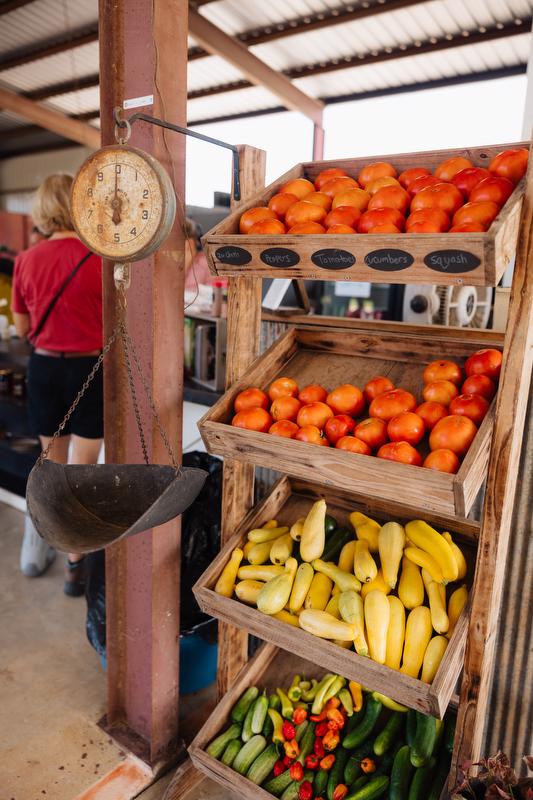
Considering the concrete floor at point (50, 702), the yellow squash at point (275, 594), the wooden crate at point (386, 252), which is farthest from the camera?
the concrete floor at point (50, 702)

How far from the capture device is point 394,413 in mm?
1393

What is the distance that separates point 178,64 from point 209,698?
220cm

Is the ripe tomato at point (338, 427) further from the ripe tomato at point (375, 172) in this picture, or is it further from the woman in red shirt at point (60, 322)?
the woman in red shirt at point (60, 322)

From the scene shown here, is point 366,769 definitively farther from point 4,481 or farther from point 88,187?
point 4,481

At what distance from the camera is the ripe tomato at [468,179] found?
4.20 feet

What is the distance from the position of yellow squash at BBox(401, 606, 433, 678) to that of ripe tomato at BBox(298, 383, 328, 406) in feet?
1.89

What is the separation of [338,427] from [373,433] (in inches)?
3.4

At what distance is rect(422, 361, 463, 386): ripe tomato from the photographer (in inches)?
57.0

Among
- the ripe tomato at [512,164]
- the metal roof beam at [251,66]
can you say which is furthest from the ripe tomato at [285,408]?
the metal roof beam at [251,66]

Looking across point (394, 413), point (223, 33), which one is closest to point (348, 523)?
point (394, 413)

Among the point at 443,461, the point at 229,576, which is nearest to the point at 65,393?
the point at 229,576

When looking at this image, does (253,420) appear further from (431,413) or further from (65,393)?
(65,393)

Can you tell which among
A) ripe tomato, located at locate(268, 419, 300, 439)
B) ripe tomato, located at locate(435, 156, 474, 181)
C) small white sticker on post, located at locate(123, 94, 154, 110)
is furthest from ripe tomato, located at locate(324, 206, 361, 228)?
small white sticker on post, located at locate(123, 94, 154, 110)

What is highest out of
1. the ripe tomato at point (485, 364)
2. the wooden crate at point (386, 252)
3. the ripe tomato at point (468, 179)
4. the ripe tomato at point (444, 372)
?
the ripe tomato at point (468, 179)
